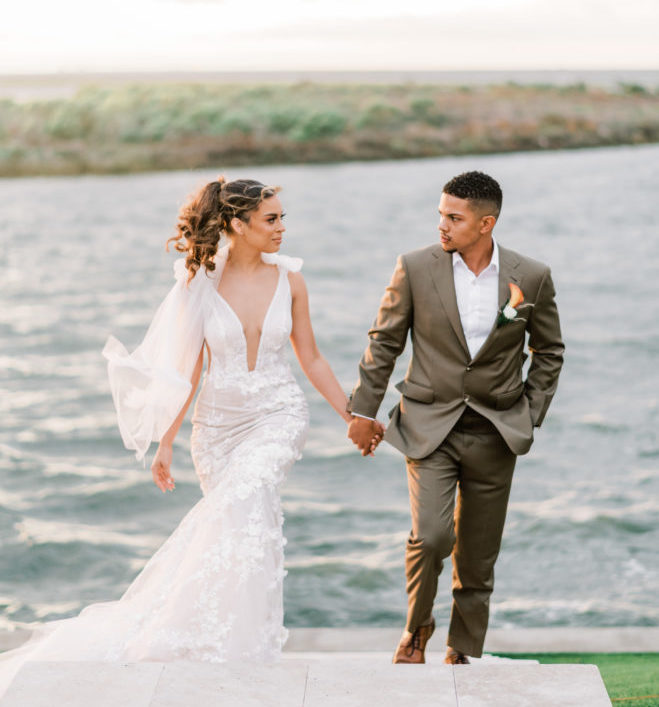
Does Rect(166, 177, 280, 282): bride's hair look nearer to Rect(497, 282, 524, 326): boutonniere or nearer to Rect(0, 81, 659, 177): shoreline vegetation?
Rect(497, 282, 524, 326): boutonniere

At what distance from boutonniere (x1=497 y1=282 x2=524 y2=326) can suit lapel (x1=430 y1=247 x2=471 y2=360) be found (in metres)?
0.16

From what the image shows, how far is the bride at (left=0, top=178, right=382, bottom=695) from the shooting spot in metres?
4.39

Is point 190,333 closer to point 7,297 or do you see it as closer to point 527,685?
point 527,685

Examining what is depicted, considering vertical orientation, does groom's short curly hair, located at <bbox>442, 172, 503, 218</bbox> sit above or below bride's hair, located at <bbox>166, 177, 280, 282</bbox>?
above

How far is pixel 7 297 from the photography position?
34.2 m

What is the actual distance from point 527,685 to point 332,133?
2186 inches

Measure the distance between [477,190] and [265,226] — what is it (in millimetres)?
900

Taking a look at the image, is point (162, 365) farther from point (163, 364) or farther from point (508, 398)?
point (508, 398)

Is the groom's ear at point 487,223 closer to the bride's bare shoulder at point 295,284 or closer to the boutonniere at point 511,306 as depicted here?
the boutonniere at point 511,306

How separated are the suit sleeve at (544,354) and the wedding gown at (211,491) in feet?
3.14

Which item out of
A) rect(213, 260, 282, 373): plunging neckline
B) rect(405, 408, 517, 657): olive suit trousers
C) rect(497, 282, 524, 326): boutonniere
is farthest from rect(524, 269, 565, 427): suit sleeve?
rect(213, 260, 282, 373): plunging neckline

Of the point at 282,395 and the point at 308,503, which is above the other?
the point at 282,395

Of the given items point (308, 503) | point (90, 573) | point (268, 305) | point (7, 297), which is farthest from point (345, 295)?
point (268, 305)

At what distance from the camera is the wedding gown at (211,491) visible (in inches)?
172
